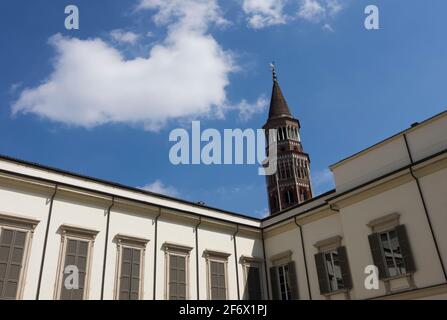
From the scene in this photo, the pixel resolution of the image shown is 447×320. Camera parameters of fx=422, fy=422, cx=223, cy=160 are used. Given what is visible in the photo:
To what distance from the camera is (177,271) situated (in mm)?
18484

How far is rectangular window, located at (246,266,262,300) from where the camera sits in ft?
68.3

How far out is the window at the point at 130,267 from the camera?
16.7m

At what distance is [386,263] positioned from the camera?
52.9ft

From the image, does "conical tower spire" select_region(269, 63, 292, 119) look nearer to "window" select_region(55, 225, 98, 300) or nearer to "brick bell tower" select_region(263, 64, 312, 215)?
"brick bell tower" select_region(263, 64, 312, 215)

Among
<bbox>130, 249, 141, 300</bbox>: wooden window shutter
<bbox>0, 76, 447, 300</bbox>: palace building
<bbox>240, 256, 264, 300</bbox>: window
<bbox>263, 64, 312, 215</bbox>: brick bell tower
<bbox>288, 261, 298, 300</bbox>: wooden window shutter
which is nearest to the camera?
<bbox>0, 76, 447, 300</bbox>: palace building

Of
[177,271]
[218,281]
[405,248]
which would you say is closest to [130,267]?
[177,271]

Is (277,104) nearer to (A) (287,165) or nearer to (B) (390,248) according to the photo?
(A) (287,165)

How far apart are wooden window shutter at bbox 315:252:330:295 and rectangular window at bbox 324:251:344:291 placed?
139mm

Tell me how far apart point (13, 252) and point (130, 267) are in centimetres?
448

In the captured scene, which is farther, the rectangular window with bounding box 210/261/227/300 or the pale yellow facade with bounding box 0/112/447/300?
the rectangular window with bounding box 210/261/227/300

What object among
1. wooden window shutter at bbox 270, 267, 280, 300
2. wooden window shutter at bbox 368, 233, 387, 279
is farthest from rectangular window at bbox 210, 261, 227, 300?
wooden window shutter at bbox 368, 233, 387, 279

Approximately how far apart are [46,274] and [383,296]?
12277 mm
